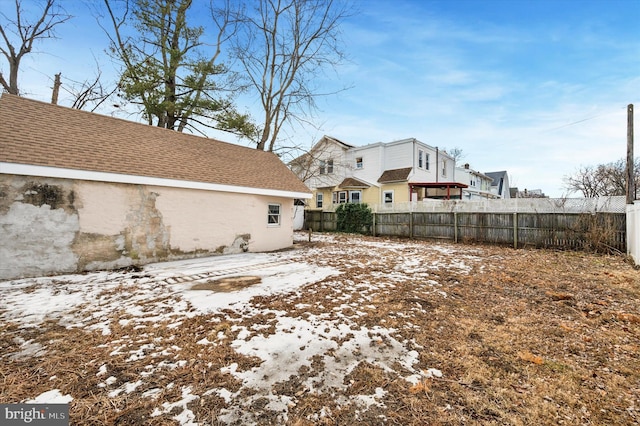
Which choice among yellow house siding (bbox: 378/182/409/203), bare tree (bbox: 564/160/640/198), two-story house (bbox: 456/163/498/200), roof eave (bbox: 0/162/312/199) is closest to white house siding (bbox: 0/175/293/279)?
roof eave (bbox: 0/162/312/199)

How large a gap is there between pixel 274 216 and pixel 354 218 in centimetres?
764

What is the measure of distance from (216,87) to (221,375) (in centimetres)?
1509

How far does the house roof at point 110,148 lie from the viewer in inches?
250

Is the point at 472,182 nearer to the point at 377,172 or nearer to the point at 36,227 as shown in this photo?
the point at 377,172

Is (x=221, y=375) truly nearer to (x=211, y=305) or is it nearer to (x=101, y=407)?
(x=101, y=407)

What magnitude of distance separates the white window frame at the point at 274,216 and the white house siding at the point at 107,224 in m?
1.02

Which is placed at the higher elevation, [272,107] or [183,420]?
[272,107]

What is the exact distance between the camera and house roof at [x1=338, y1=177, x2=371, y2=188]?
21.5 meters

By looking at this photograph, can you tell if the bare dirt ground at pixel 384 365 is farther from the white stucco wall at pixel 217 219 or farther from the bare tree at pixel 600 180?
the bare tree at pixel 600 180

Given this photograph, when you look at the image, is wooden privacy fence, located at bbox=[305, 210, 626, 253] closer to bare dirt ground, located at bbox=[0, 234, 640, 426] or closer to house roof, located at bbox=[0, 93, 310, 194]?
bare dirt ground, located at bbox=[0, 234, 640, 426]

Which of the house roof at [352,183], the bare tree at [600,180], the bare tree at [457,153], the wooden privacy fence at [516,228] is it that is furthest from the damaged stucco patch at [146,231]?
the bare tree at [457,153]

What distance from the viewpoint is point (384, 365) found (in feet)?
8.63

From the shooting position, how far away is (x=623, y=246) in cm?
886

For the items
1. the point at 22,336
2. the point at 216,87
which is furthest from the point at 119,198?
the point at 216,87
